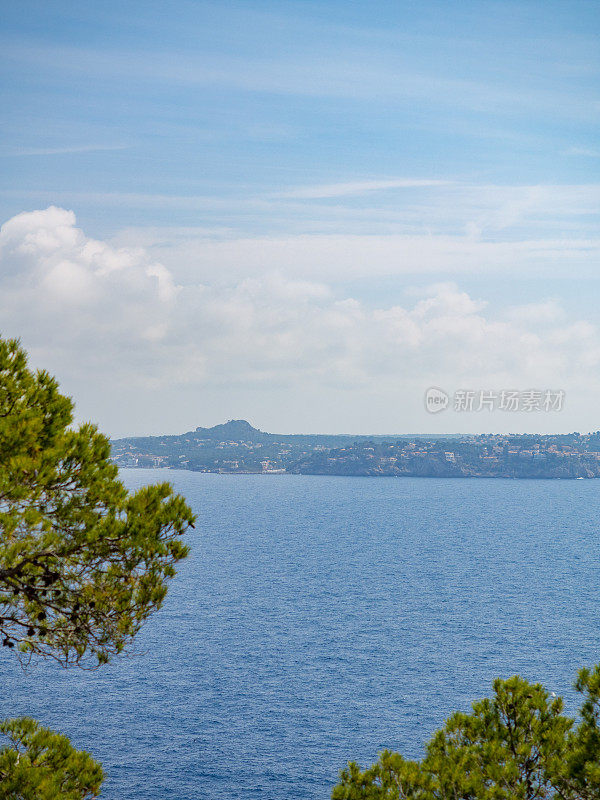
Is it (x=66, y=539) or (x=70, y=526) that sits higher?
(x=70, y=526)

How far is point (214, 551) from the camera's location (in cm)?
11694

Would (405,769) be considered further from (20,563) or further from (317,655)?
(317,655)

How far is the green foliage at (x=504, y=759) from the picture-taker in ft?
42.0

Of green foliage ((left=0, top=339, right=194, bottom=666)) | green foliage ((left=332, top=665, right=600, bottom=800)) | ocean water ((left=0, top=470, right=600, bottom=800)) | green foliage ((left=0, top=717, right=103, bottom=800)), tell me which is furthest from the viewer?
ocean water ((left=0, top=470, right=600, bottom=800))

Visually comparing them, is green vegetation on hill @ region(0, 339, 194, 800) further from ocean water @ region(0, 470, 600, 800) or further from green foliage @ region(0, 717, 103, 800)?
ocean water @ region(0, 470, 600, 800)

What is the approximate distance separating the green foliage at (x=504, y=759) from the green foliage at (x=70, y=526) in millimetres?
6312

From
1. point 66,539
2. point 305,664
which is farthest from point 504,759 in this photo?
point 305,664

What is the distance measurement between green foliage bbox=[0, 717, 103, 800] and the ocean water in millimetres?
26876

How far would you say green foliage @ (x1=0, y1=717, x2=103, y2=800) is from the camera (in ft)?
37.2

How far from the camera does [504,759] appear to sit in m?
13.9

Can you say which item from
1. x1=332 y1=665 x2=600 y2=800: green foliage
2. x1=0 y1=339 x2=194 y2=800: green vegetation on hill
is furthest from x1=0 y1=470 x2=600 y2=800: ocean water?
x1=0 y1=339 x2=194 y2=800: green vegetation on hill

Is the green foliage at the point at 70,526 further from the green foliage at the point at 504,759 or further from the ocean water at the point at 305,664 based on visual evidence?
the ocean water at the point at 305,664

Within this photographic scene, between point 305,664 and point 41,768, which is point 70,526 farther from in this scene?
point 305,664

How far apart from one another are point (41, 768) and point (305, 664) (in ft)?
165
